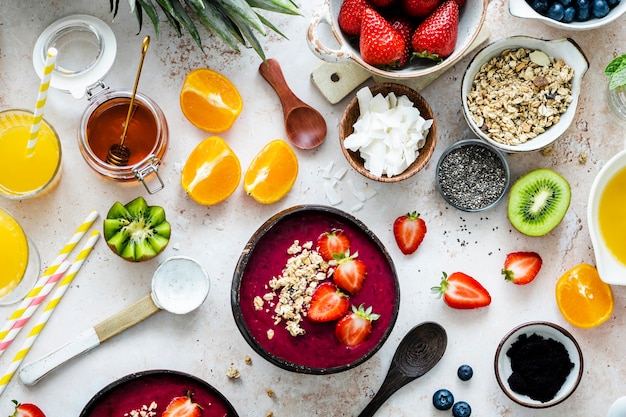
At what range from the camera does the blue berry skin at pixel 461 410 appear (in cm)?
265

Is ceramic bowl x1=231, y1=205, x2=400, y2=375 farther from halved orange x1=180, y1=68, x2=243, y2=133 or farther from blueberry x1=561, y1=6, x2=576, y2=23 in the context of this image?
blueberry x1=561, y1=6, x2=576, y2=23

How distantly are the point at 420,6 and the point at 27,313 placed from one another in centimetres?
167

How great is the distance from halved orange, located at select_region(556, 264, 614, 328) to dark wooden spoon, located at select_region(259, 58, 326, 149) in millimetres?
1023

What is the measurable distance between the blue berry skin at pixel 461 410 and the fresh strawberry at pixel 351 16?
133cm

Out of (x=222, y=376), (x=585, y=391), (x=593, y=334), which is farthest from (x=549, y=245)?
(x=222, y=376)

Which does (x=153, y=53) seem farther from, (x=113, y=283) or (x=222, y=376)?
(x=222, y=376)

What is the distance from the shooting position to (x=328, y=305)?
7.98 feet

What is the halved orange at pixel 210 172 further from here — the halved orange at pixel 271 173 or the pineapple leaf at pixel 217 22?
the pineapple leaf at pixel 217 22

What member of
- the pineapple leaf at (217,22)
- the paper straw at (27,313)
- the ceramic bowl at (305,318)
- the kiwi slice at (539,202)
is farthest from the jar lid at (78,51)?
the kiwi slice at (539,202)

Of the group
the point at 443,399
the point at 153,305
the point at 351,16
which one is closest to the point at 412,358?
the point at 443,399

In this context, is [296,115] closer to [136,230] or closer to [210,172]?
[210,172]

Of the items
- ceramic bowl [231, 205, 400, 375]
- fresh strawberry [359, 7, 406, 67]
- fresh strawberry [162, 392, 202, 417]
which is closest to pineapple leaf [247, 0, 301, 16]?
fresh strawberry [359, 7, 406, 67]

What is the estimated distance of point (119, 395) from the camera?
2502 mm

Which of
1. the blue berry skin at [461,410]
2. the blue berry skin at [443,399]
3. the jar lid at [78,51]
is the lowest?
the blue berry skin at [461,410]
